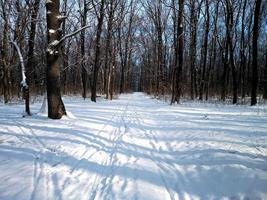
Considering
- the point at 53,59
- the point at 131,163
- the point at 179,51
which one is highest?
the point at 179,51

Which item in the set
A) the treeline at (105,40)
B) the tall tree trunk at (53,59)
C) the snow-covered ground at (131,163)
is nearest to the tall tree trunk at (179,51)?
the treeline at (105,40)

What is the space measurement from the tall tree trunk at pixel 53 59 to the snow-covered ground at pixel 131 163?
171 centimetres

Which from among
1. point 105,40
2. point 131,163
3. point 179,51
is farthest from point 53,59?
point 105,40

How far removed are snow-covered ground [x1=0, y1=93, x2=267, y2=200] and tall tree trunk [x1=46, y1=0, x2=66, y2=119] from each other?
1.71 m

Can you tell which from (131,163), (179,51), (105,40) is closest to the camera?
(131,163)

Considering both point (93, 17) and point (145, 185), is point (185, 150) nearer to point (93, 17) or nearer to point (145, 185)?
point (145, 185)

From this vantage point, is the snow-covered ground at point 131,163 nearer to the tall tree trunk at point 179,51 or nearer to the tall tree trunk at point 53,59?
the tall tree trunk at point 53,59

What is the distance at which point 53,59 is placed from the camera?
10.9 metres

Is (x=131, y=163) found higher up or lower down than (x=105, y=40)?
lower down

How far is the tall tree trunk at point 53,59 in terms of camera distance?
10805 mm

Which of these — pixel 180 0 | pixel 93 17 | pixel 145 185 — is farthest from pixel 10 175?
pixel 93 17

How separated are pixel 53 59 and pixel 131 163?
6.67 metres

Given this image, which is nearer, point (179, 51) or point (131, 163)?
point (131, 163)

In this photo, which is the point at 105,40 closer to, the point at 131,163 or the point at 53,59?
the point at 53,59
